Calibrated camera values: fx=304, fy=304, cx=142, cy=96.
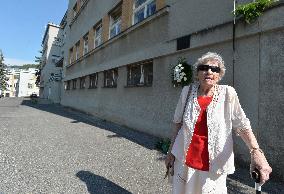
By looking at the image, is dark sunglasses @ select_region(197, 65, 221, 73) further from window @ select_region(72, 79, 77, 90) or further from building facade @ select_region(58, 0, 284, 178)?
window @ select_region(72, 79, 77, 90)

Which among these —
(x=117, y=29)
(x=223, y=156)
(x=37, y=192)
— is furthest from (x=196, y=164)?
(x=117, y=29)

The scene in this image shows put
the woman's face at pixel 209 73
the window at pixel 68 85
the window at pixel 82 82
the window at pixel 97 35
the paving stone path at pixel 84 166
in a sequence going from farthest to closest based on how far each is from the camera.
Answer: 1. the window at pixel 68 85
2. the window at pixel 82 82
3. the window at pixel 97 35
4. the paving stone path at pixel 84 166
5. the woman's face at pixel 209 73

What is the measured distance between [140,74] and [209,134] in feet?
28.6

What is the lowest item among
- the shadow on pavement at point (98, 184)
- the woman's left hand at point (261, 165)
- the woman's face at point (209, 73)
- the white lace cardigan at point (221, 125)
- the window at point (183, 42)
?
the shadow on pavement at point (98, 184)

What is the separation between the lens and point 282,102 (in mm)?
5301

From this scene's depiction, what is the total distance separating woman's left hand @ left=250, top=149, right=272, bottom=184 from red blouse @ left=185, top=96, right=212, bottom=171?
0.41 m

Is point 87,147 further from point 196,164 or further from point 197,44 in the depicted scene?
point 196,164

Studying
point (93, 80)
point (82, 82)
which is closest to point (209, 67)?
point (93, 80)

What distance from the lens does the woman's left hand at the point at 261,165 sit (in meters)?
2.54

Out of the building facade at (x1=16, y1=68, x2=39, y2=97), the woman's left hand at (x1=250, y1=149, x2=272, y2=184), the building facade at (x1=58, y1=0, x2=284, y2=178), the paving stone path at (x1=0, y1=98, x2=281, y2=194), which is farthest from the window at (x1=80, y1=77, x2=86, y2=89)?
the building facade at (x1=16, y1=68, x2=39, y2=97)

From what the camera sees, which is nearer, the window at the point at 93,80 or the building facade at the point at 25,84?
the window at the point at 93,80

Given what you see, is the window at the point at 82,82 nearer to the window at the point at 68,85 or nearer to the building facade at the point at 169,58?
the building facade at the point at 169,58

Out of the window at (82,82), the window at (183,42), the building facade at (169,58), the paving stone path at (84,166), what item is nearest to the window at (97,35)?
the building facade at (169,58)

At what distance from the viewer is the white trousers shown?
2838 millimetres
